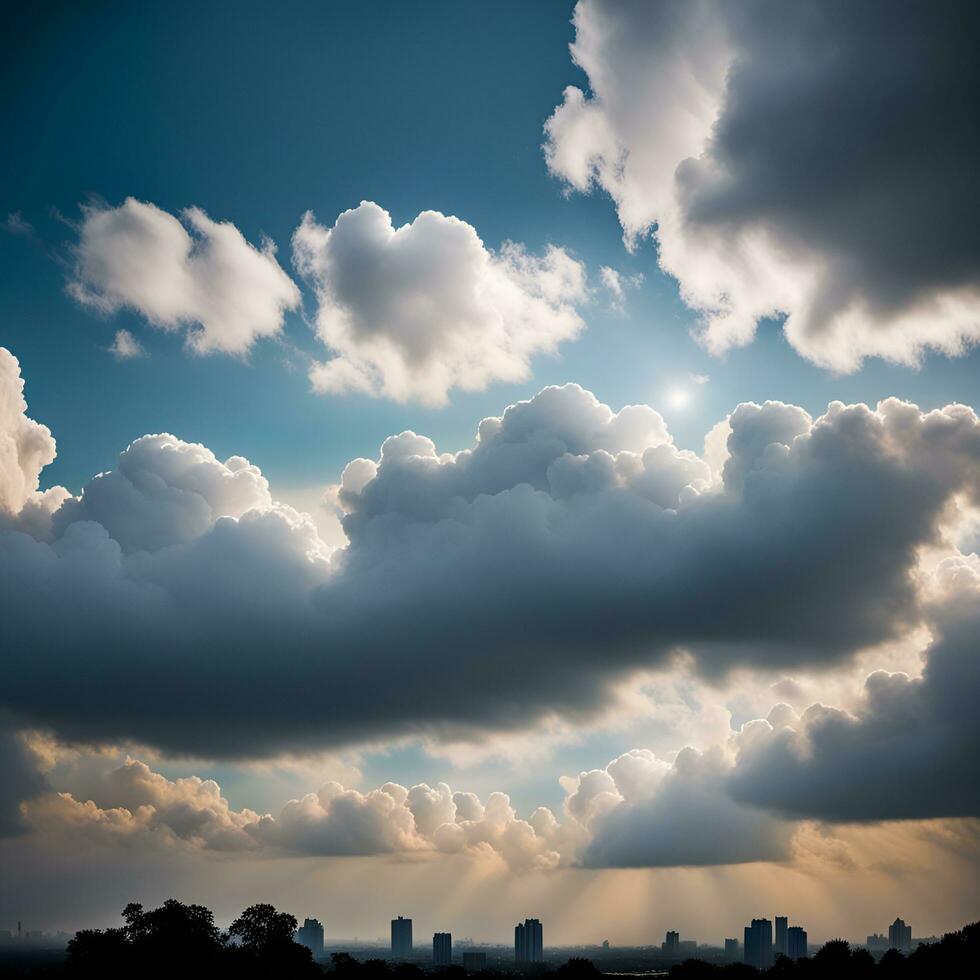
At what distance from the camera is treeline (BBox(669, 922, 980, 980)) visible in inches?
6703

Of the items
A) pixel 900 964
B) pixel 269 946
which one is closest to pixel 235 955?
pixel 269 946

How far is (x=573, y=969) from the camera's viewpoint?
198m

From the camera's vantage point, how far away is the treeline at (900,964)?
559 ft

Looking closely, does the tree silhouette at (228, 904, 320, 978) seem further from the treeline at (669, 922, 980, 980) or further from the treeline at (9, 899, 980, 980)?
the treeline at (669, 922, 980, 980)

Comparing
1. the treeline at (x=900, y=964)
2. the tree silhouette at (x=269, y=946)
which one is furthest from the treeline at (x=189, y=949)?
the treeline at (x=900, y=964)

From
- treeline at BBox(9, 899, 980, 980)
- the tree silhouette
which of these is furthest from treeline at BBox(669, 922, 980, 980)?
the tree silhouette

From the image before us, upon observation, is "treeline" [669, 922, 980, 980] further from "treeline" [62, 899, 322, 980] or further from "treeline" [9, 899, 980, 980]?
"treeline" [62, 899, 322, 980]

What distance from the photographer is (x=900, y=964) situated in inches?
7387

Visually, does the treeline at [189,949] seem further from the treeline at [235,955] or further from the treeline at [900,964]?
the treeline at [900,964]

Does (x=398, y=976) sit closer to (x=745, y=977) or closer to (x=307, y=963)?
(x=307, y=963)

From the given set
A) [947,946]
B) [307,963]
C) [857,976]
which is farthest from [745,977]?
[307,963]

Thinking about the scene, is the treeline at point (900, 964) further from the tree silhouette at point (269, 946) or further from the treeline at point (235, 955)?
the tree silhouette at point (269, 946)

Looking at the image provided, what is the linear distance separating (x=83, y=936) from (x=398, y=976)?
2435 inches

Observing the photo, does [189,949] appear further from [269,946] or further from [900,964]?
[900,964]
